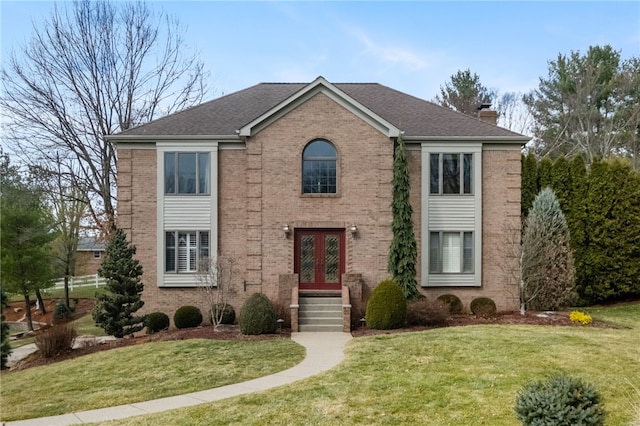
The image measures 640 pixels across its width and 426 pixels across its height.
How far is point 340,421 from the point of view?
733 centimetres

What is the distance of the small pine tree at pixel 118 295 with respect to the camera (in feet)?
51.2

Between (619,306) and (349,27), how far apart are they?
16402mm

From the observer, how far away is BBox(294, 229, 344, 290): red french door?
59.4 feet

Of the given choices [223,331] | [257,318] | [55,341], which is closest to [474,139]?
[257,318]

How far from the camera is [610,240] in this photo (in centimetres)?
2100

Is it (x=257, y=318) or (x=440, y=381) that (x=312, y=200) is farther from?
(x=440, y=381)

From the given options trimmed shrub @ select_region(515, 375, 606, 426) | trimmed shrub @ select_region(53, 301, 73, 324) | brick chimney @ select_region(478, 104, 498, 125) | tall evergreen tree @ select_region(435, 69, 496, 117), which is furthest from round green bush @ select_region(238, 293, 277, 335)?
tall evergreen tree @ select_region(435, 69, 496, 117)

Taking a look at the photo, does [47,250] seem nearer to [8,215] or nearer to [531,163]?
[8,215]

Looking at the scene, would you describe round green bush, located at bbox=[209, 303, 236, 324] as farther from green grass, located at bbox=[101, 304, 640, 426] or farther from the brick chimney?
the brick chimney

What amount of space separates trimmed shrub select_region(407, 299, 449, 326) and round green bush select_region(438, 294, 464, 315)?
2.12 metres

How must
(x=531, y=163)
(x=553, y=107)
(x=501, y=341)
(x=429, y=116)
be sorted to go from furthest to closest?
1. (x=553, y=107)
2. (x=531, y=163)
3. (x=429, y=116)
4. (x=501, y=341)

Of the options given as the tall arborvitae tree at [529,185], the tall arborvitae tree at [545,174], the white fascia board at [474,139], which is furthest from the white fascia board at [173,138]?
the tall arborvitae tree at [545,174]

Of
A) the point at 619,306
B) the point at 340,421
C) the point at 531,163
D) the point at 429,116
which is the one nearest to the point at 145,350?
the point at 340,421

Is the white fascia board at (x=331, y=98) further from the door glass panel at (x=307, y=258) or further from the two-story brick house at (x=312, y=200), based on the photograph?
the door glass panel at (x=307, y=258)
